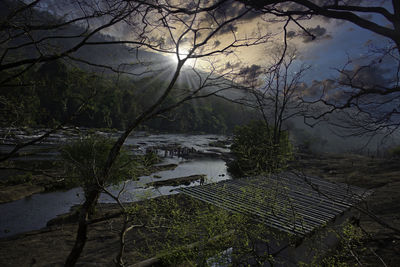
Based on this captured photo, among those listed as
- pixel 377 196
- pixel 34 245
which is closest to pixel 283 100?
pixel 377 196

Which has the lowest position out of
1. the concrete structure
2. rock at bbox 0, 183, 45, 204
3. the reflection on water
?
the reflection on water

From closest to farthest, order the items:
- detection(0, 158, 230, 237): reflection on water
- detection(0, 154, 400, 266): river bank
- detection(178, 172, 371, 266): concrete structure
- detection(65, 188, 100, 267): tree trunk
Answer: detection(65, 188, 100, 267): tree trunk, detection(178, 172, 371, 266): concrete structure, detection(0, 154, 400, 266): river bank, detection(0, 158, 230, 237): reflection on water

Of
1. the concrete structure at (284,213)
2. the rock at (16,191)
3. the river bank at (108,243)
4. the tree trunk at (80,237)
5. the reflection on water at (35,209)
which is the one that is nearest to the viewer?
the tree trunk at (80,237)

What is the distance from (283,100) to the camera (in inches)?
595

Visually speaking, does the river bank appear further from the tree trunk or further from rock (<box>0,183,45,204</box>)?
rock (<box>0,183,45,204</box>)

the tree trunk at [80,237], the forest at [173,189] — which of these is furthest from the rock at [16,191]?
the tree trunk at [80,237]

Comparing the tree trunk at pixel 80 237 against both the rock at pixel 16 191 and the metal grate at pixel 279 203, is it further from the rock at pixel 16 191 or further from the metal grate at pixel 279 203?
the rock at pixel 16 191

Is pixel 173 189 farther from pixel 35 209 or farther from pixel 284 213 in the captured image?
pixel 35 209

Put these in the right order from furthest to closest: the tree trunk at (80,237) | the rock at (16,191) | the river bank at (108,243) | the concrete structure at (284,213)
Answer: the rock at (16,191)
the river bank at (108,243)
the concrete structure at (284,213)
the tree trunk at (80,237)

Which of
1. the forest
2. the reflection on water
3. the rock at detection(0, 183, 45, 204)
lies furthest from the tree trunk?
the rock at detection(0, 183, 45, 204)

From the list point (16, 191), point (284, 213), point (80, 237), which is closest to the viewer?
point (80, 237)

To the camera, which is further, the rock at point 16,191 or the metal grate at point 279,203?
the rock at point 16,191

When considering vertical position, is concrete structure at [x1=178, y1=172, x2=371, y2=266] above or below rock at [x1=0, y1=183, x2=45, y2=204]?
above

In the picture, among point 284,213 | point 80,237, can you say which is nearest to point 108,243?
point 80,237
